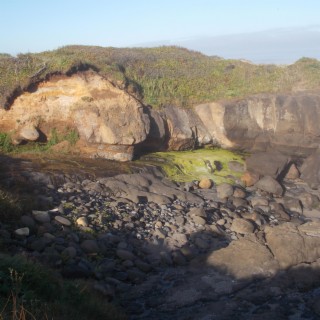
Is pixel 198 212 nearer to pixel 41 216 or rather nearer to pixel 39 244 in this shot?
pixel 41 216

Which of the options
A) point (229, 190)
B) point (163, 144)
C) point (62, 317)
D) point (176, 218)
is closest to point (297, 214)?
point (229, 190)

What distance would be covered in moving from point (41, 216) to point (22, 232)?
123cm

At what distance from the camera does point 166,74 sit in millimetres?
23984

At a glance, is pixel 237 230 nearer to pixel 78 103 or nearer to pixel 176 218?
pixel 176 218

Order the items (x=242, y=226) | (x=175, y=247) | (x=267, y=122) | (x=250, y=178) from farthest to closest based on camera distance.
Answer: (x=267, y=122) < (x=250, y=178) < (x=242, y=226) < (x=175, y=247)

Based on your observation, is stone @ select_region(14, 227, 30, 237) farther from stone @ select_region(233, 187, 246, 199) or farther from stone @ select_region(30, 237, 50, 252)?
stone @ select_region(233, 187, 246, 199)

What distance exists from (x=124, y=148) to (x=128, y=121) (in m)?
1.22

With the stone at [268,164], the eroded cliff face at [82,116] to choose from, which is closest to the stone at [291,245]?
the stone at [268,164]

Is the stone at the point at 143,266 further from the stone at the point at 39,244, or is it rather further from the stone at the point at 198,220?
the stone at the point at 198,220

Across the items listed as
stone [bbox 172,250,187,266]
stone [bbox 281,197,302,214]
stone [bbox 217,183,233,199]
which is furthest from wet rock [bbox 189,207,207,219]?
stone [bbox 281,197,302,214]

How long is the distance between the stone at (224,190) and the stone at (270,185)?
1583mm

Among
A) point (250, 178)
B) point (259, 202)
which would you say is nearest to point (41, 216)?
point (259, 202)

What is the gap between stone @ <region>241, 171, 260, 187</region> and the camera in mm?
18766

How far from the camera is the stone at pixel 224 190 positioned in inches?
673
